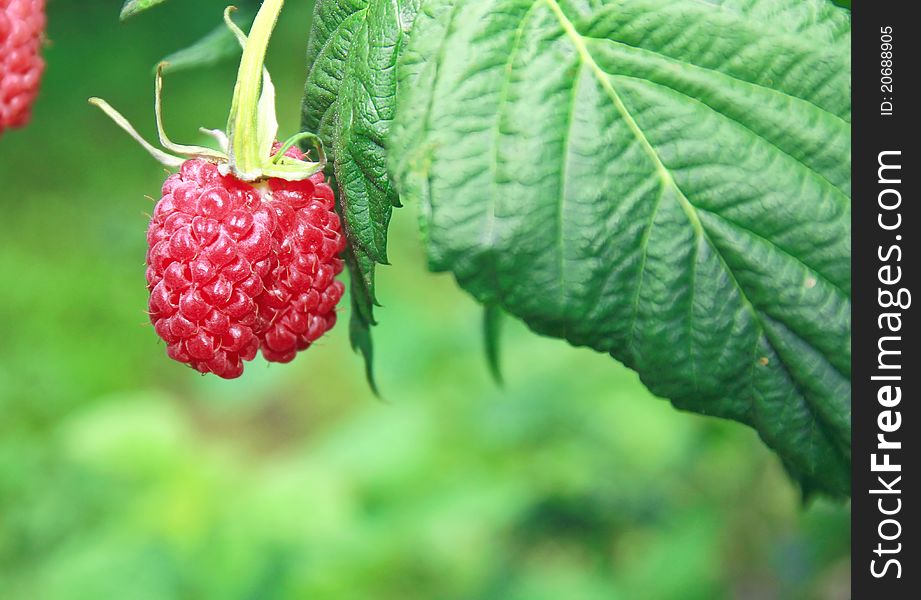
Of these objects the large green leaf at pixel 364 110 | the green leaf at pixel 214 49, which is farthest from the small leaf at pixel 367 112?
the green leaf at pixel 214 49

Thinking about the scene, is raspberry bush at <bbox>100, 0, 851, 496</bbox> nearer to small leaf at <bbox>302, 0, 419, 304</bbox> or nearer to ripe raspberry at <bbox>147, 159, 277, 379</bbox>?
small leaf at <bbox>302, 0, 419, 304</bbox>

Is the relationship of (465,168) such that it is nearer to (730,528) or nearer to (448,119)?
(448,119)

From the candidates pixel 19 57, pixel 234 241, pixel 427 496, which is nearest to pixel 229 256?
pixel 234 241

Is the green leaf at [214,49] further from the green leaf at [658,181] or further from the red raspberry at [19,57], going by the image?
the green leaf at [658,181]

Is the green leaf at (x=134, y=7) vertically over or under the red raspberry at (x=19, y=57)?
over

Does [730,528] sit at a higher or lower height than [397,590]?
higher

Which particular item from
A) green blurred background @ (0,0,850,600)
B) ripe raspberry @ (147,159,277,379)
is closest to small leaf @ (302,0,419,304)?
ripe raspberry @ (147,159,277,379)
